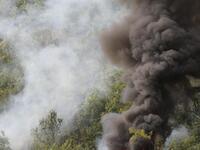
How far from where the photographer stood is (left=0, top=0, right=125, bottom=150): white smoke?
114ft

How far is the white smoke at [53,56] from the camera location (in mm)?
34625

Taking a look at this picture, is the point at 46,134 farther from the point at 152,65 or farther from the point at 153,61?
the point at 152,65

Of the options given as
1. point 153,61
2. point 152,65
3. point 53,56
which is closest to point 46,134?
point 53,56

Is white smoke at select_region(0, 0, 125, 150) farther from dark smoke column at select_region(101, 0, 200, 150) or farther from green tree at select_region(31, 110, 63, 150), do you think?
dark smoke column at select_region(101, 0, 200, 150)

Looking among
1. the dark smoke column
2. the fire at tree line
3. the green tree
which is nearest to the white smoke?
the green tree

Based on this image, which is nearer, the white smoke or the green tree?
the green tree

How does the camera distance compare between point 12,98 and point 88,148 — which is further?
point 12,98

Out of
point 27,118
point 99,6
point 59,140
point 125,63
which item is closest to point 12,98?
point 27,118

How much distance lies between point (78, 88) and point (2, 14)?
13.6 meters

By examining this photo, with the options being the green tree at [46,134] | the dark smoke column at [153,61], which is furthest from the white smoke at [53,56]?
the dark smoke column at [153,61]

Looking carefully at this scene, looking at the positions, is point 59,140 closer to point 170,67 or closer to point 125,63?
point 125,63

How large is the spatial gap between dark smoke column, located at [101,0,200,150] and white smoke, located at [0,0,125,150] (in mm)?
14606

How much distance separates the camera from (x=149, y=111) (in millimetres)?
17562

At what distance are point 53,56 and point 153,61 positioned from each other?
73.2 feet
